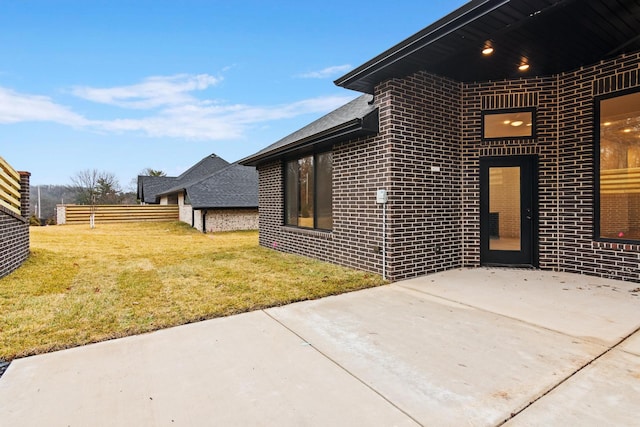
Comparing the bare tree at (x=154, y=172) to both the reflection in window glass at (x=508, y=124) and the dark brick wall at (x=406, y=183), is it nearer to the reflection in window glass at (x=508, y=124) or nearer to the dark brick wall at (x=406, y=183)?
the dark brick wall at (x=406, y=183)

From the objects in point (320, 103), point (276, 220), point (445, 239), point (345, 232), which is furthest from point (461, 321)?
point (320, 103)

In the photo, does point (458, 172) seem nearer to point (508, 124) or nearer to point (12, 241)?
point (508, 124)

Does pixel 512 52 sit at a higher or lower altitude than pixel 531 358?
higher

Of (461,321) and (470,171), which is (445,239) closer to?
(470,171)

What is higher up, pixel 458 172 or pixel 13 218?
pixel 458 172

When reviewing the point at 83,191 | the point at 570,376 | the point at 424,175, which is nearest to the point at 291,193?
the point at 424,175

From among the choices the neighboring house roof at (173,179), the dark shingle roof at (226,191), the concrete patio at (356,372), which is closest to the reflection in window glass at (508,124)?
the concrete patio at (356,372)

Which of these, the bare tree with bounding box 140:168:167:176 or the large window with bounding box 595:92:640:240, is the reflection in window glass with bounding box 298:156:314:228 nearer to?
the large window with bounding box 595:92:640:240

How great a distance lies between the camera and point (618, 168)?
4996 mm

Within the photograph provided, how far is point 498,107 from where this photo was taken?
581 cm

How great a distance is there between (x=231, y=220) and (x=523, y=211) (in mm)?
12909

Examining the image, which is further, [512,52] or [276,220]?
[276,220]

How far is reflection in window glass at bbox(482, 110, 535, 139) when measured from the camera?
5723mm

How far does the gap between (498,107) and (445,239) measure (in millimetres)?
2614
